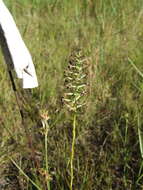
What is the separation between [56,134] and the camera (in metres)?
1.78

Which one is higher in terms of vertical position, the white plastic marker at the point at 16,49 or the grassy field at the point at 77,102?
the white plastic marker at the point at 16,49

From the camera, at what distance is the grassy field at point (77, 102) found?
1.48 meters

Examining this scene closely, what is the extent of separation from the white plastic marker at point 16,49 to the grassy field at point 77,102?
0.29 ft

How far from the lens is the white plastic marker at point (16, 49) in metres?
1.03

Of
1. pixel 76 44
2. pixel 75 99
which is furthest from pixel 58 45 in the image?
pixel 75 99

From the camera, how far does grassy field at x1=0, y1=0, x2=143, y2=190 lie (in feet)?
4.87

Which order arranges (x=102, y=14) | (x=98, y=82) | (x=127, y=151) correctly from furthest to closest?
(x=102, y=14) → (x=98, y=82) → (x=127, y=151)

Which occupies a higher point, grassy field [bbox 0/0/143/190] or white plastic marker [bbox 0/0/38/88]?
white plastic marker [bbox 0/0/38/88]

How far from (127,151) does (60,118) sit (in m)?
0.37

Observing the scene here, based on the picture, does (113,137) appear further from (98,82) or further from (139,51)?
(139,51)

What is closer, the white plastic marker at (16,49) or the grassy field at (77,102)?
the white plastic marker at (16,49)

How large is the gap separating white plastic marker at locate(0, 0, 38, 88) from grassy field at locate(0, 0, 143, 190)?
0.29 feet

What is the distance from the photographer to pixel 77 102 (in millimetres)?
1073

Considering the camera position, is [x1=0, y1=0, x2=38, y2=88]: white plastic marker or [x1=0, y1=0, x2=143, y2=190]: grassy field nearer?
[x1=0, y1=0, x2=38, y2=88]: white plastic marker
